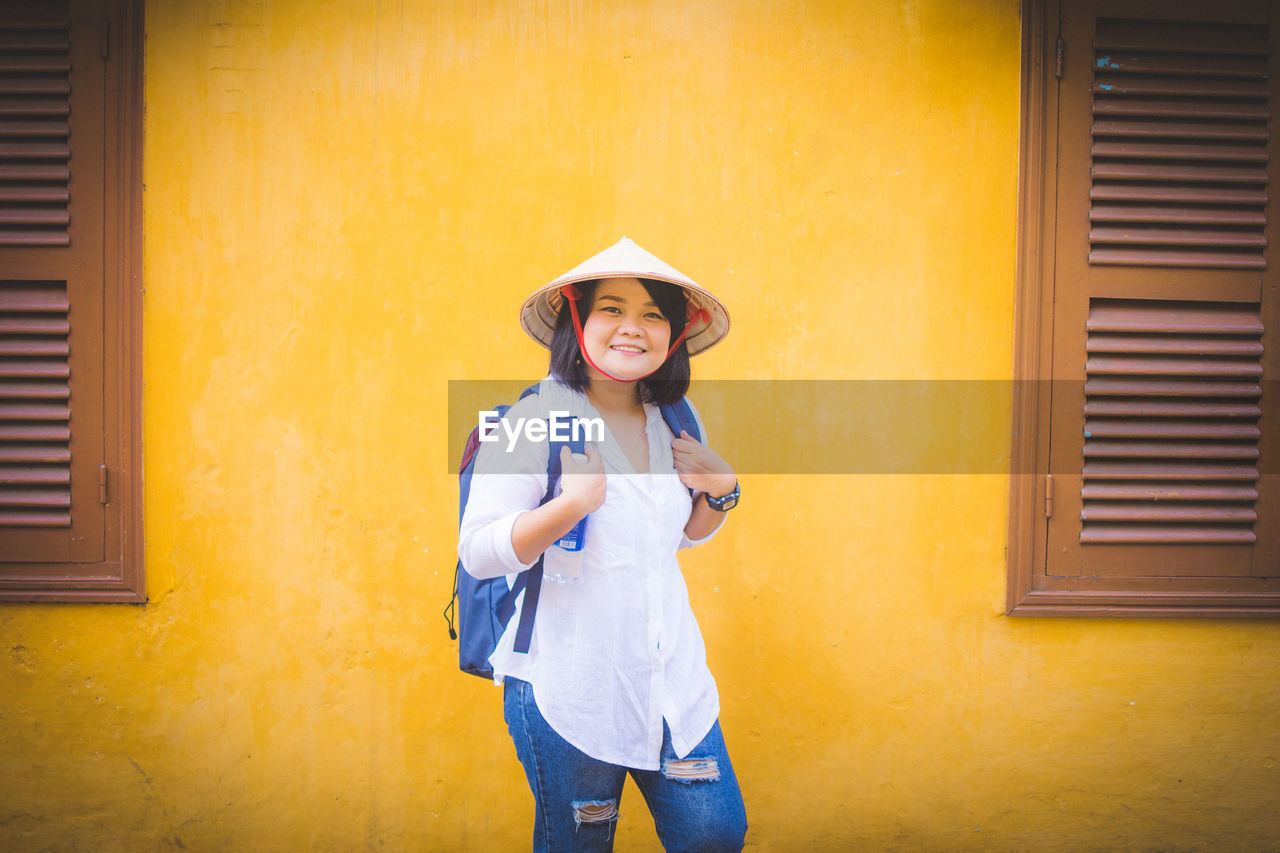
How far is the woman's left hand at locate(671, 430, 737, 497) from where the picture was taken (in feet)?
5.74

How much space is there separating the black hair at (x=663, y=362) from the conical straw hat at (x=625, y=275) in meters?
0.04

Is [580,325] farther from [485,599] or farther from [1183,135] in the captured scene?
[1183,135]

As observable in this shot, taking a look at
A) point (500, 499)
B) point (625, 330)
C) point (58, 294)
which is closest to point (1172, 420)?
point (625, 330)

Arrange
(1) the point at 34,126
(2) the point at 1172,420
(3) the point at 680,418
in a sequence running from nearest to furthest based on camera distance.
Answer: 1. (3) the point at 680,418
2. (1) the point at 34,126
3. (2) the point at 1172,420

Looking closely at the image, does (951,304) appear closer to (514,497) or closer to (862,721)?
(862,721)

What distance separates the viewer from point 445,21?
2.59m

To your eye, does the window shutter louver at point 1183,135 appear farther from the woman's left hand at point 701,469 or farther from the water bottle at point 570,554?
the water bottle at point 570,554

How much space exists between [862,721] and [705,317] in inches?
65.4

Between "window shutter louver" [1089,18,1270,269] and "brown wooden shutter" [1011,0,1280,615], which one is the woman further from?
"window shutter louver" [1089,18,1270,269]

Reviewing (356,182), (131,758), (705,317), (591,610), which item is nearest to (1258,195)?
(705,317)

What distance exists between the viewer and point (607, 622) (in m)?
1.70

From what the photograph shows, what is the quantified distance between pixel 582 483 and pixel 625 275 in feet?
1.69

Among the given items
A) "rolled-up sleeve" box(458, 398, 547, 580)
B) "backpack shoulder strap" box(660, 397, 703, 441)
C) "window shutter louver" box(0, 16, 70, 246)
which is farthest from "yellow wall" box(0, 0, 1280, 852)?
"rolled-up sleeve" box(458, 398, 547, 580)

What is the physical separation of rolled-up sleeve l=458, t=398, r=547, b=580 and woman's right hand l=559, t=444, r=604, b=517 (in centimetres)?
11
